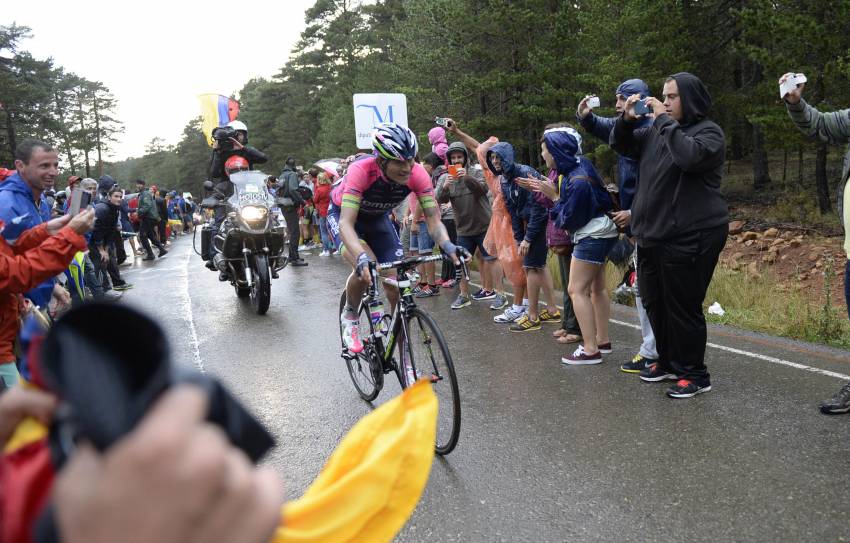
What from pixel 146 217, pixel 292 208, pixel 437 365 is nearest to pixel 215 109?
pixel 292 208

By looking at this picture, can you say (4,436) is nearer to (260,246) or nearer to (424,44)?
(260,246)

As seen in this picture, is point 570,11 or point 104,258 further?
point 570,11

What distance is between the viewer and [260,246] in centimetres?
924

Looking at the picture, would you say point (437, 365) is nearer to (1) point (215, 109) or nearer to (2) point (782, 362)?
(2) point (782, 362)

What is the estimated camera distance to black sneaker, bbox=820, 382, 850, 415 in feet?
13.9

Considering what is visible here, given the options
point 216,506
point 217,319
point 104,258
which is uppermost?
point 216,506

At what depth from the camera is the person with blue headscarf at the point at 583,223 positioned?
18.3ft

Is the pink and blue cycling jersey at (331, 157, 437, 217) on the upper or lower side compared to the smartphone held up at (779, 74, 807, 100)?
lower

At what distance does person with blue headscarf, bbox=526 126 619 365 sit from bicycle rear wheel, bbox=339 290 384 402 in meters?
1.89

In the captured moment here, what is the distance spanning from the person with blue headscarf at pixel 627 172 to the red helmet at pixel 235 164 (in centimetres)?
611

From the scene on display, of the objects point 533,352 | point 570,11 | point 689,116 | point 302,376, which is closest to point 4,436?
point 689,116

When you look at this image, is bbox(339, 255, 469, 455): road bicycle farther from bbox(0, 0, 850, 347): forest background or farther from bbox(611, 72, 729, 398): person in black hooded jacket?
bbox(0, 0, 850, 347): forest background

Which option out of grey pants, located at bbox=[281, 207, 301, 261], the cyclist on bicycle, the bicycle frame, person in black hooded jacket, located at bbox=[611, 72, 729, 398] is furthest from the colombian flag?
person in black hooded jacket, located at bbox=[611, 72, 729, 398]

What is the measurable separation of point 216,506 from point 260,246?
28.7 ft
